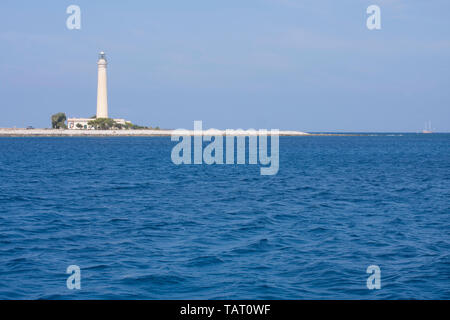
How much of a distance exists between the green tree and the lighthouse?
24.0m

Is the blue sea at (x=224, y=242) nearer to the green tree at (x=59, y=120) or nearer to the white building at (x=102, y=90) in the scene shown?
the white building at (x=102, y=90)

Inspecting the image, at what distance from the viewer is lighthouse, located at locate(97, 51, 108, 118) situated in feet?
565

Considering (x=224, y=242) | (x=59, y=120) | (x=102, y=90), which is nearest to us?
(x=224, y=242)

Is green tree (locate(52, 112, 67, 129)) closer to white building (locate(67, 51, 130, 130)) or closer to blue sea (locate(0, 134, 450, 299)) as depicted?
white building (locate(67, 51, 130, 130))

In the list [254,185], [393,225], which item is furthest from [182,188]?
[393,225]

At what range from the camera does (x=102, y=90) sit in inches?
6796

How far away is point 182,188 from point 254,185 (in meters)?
5.36

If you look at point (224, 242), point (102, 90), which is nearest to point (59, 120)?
point (102, 90)

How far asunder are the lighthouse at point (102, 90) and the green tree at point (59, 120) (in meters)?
24.0

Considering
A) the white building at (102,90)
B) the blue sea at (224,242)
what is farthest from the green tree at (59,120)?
the blue sea at (224,242)

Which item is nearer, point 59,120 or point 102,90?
point 102,90

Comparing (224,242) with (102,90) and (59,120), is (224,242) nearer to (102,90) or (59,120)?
(102,90)

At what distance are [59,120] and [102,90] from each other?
32.8 m
